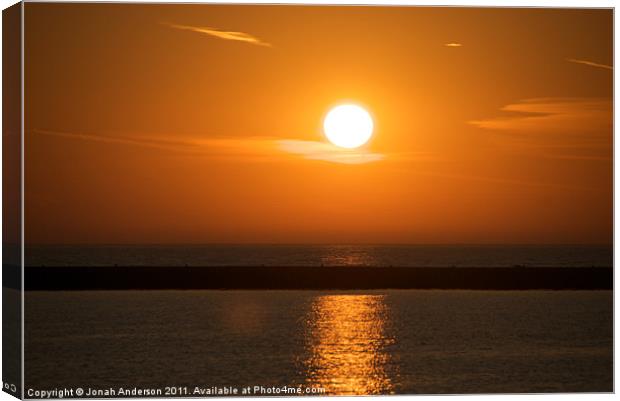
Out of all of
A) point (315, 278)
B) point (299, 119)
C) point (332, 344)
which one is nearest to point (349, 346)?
point (332, 344)

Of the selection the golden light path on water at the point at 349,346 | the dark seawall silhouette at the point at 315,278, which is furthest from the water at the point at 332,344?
the dark seawall silhouette at the point at 315,278

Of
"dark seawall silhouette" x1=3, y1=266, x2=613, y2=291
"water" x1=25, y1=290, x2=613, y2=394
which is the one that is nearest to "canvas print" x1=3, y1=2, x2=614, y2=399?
"water" x1=25, y1=290, x2=613, y2=394

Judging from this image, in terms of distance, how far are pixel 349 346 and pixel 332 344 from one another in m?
0.64

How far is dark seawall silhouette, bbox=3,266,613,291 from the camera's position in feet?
103

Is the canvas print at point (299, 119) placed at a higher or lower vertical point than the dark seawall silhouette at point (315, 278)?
lower

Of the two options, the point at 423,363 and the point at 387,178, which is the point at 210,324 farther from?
the point at 387,178

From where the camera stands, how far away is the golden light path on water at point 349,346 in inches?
468

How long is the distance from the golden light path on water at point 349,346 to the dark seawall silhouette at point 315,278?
4.67m

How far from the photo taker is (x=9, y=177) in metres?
9.05

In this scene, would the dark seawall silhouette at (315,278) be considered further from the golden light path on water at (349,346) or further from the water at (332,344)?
the golden light path on water at (349,346)

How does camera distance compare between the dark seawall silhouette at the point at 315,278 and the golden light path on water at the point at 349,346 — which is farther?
the dark seawall silhouette at the point at 315,278

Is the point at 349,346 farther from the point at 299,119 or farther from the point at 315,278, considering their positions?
the point at 315,278

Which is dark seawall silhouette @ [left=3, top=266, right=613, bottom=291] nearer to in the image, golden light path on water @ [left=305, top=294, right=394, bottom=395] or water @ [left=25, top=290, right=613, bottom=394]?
water @ [left=25, top=290, right=613, bottom=394]

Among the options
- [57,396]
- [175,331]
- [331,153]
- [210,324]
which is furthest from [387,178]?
[175,331]
